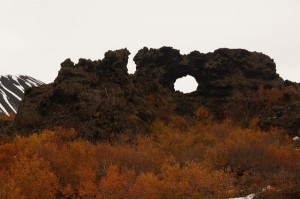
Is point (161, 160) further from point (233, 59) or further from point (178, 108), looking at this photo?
point (233, 59)

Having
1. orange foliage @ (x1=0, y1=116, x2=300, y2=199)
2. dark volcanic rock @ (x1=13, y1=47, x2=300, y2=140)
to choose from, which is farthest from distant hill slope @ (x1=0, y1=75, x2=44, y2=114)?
orange foliage @ (x1=0, y1=116, x2=300, y2=199)

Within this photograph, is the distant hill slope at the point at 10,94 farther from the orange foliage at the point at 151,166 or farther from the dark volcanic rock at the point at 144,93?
the orange foliage at the point at 151,166

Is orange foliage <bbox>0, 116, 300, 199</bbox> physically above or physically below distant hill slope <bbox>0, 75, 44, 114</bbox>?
below

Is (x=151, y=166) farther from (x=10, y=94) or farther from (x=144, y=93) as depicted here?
(x=10, y=94)

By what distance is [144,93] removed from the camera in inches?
2963

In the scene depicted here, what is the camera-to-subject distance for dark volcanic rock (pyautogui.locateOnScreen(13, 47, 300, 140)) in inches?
2318

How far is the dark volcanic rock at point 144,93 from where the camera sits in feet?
193

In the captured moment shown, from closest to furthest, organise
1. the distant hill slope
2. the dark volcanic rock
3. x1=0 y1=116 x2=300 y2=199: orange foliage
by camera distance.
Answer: x1=0 y1=116 x2=300 y2=199: orange foliage
the dark volcanic rock
the distant hill slope

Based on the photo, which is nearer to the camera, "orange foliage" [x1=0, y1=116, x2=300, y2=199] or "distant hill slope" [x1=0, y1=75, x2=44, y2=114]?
"orange foliage" [x1=0, y1=116, x2=300, y2=199]

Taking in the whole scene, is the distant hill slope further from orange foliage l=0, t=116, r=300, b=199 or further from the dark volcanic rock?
orange foliage l=0, t=116, r=300, b=199

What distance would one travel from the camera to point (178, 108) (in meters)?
80.6

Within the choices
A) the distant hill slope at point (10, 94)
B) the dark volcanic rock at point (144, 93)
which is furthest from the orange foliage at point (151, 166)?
the distant hill slope at point (10, 94)

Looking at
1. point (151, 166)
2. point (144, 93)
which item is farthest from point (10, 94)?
point (151, 166)

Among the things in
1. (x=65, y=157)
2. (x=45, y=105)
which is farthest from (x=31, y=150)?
(x=45, y=105)
